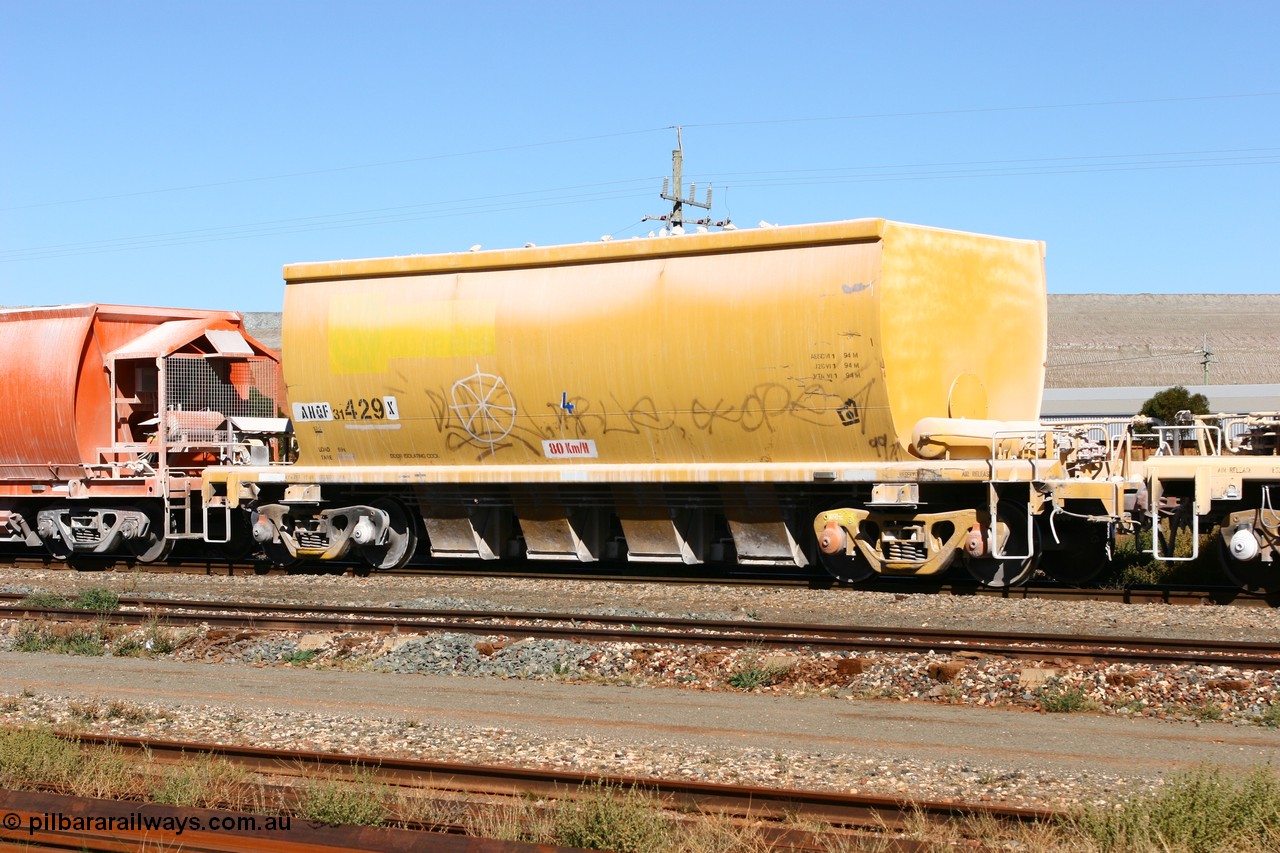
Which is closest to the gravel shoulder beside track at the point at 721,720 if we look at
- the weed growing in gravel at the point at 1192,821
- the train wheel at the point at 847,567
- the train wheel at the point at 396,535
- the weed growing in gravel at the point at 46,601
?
the weed growing in gravel at the point at 1192,821

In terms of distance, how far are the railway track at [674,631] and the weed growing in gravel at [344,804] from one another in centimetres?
511

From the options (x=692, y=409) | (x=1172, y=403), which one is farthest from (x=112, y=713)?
(x=1172, y=403)

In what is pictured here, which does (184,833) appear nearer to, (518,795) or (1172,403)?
(518,795)

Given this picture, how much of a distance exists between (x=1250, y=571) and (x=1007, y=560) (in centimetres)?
260

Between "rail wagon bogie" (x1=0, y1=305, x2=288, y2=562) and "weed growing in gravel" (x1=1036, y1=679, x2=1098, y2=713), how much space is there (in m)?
13.0

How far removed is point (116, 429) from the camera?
20.0 metres

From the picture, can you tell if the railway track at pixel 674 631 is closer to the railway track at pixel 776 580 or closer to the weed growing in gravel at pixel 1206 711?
the weed growing in gravel at pixel 1206 711

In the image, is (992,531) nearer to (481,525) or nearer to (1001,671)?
(1001,671)

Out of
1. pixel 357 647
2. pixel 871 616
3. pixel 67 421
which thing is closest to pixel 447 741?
pixel 357 647

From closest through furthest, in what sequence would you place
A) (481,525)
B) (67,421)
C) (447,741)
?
(447,741)
(481,525)
(67,421)

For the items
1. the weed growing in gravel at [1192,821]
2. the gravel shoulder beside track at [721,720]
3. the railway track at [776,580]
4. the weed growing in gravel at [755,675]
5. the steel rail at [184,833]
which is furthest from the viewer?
the railway track at [776,580]

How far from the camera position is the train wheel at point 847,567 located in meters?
15.3

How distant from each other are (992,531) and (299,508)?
32.9 feet

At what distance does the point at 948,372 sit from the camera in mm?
14938
